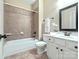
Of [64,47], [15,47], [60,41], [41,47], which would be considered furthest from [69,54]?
[15,47]

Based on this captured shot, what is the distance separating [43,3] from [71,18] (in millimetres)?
1767

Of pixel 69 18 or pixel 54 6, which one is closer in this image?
pixel 69 18

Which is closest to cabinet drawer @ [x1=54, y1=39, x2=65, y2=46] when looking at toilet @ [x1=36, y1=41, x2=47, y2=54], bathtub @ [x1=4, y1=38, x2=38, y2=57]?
toilet @ [x1=36, y1=41, x2=47, y2=54]

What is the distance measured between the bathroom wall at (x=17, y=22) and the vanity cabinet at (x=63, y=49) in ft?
5.52

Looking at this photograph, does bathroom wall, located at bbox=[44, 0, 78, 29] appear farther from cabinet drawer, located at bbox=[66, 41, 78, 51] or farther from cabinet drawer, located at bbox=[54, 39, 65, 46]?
cabinet drawer, located at bbox=[66, 41, 78, 51]

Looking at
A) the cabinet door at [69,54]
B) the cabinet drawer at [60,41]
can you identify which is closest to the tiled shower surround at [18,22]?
the cabinet drawer at [60,41]

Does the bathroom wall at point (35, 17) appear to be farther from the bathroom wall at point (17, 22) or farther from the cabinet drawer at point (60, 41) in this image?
the cabinet drawer at point (60, 41)

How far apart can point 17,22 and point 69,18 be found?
2.11 metres

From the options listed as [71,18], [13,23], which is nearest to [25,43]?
[13,23]

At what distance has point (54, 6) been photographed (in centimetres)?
307

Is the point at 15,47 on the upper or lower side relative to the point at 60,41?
lower

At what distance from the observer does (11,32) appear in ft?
10.6

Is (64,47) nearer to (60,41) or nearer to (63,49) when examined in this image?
(63,49)

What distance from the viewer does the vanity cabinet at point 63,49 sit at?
60.1 inches
